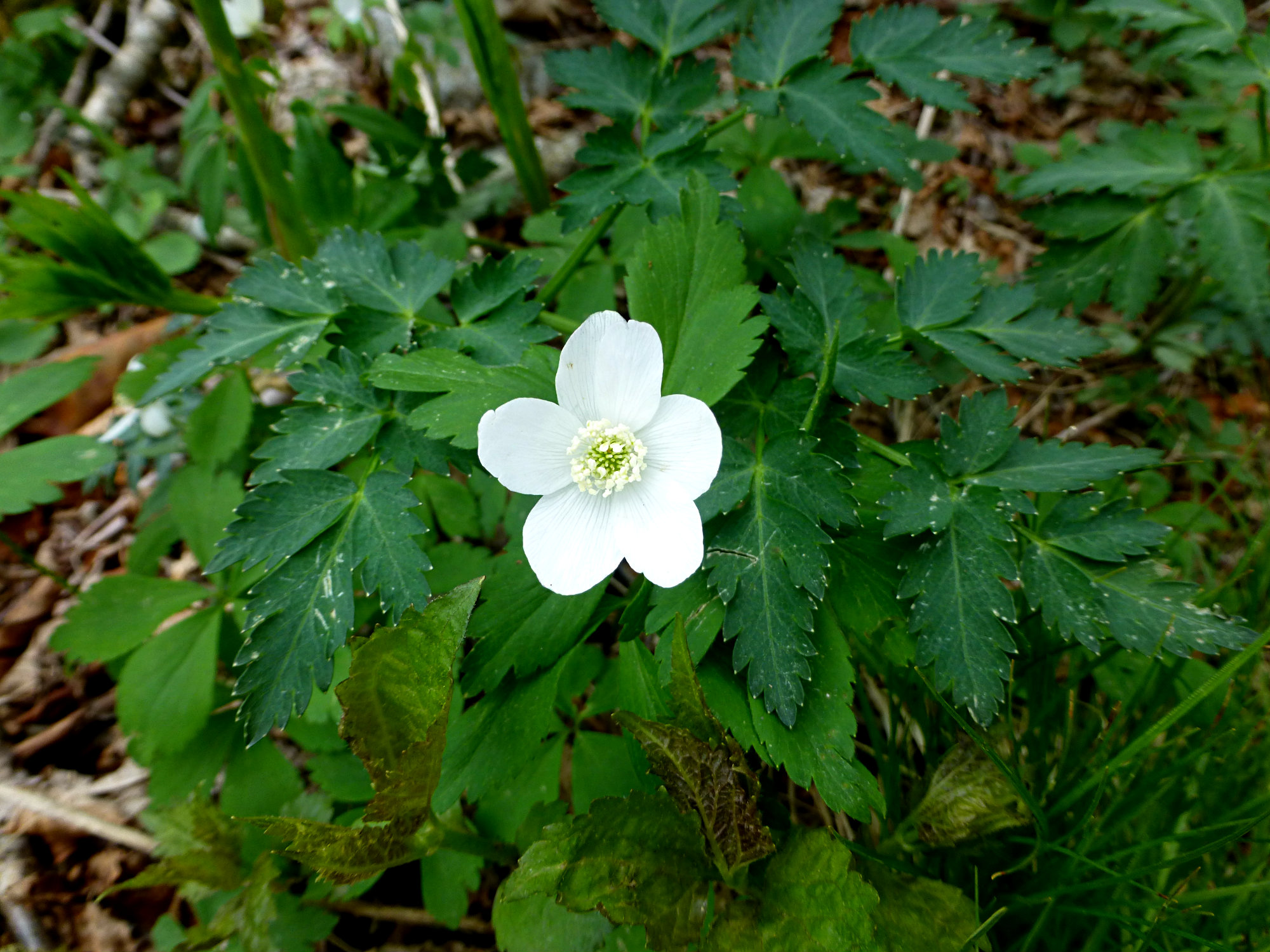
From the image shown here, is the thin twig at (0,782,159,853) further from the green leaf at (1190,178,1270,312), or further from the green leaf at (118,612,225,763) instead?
the green leaf at (1190,178,1270,312)

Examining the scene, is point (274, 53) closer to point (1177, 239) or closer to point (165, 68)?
point (165, 68)

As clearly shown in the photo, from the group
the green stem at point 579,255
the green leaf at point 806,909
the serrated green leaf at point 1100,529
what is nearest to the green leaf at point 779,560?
the green leaf at point 806,909

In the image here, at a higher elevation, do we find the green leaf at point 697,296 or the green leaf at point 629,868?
the green leaf at point 697,296

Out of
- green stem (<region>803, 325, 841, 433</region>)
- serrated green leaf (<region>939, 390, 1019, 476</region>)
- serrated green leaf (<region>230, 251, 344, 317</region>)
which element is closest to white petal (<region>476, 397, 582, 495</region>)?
green stem (<region>803, 325, 841, 433</region>)

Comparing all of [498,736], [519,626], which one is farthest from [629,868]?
[519,626]

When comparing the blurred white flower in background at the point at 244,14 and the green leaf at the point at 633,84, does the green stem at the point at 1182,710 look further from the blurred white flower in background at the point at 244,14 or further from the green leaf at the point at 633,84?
the blurred white flower in background at the point at 244,14

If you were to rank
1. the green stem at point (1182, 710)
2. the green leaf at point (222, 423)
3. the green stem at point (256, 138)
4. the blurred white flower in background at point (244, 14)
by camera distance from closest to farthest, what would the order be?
the green stem at point (1182, 710) < the green stem at point (256, 138) < the green leaf at point (222, 423) < the blurred white flower in background at point (244, 14)
